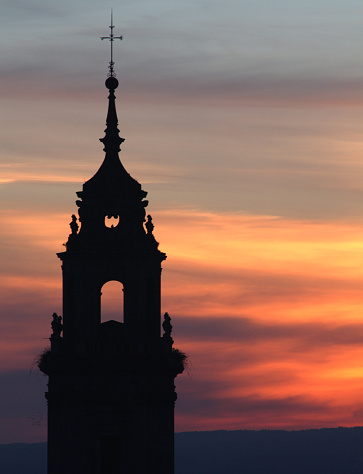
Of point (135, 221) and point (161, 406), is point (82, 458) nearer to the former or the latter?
point (161, 406)

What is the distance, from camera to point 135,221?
11450 cm

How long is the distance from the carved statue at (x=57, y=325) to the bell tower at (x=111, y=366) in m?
0.03

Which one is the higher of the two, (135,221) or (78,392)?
(135,221)

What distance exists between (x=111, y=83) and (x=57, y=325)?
13.6m

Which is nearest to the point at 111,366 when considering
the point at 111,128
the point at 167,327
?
the point at 167,327

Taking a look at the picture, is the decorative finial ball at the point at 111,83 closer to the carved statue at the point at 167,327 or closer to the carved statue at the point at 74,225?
the carved statue at the point at 74,225

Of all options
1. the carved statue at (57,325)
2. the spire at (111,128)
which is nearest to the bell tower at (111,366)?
the carved statue at (57,325)

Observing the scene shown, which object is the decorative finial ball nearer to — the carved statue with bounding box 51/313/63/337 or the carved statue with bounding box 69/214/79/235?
the carved statue with bounding box 69/214/79/235

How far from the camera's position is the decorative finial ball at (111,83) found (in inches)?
4641

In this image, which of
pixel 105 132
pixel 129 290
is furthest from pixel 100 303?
pixel 105 132

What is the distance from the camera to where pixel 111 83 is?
118 m

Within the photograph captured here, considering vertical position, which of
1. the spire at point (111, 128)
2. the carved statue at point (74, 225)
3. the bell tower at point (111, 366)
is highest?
the spire at point (111, 128)

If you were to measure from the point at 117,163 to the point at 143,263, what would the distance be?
5.71 metres

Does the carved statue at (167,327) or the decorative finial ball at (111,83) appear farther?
the decorative finial ball at (111,83)
